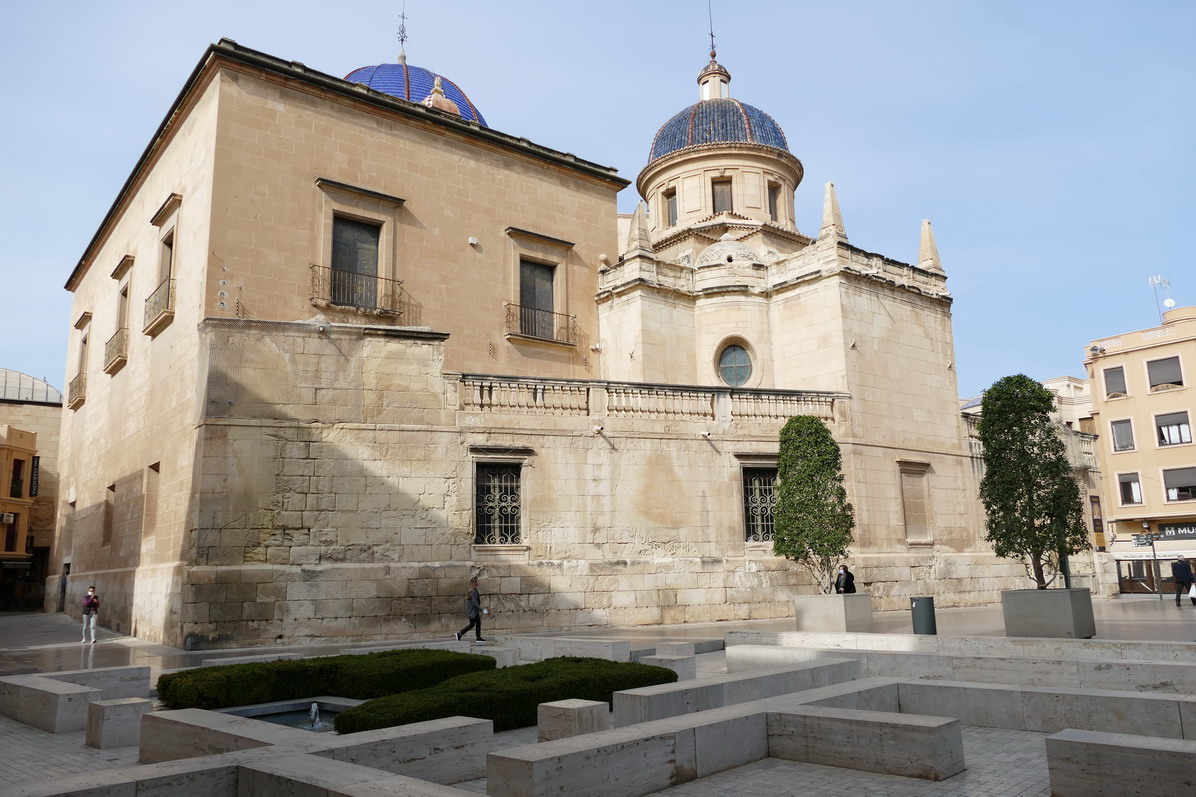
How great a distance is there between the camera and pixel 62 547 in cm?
2931

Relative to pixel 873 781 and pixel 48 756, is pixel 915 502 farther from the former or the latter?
pixel 48 756

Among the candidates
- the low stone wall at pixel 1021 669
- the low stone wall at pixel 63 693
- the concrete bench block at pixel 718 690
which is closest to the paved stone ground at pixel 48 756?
the low stone wall at pixel 63 693

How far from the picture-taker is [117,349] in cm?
2402

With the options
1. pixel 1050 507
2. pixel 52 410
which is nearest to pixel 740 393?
pixel 1050 507

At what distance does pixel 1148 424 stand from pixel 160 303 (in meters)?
39.4

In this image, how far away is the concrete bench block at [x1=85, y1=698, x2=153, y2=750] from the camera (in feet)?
23.6

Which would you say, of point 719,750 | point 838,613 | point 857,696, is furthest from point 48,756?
point 838,613

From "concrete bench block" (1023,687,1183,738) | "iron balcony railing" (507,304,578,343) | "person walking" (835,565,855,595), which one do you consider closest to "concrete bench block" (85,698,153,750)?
"concrete bench block" (1023,687,1183,738)

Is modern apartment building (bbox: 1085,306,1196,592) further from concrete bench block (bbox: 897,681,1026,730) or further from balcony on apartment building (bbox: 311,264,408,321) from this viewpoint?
concrete bench block (bbox: 897,681,1026,730)

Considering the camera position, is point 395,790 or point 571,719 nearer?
point 395,790

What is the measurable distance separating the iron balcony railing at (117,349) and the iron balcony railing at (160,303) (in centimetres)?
297

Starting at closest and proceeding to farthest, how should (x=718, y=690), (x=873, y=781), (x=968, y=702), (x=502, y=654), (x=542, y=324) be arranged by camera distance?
(x=873, y=781), (x=968, y=702), (x=718, y=690), (x=502, y=654), (x=542, y=324)

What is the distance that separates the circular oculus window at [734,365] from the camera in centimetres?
2342

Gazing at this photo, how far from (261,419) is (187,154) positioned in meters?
8.86
